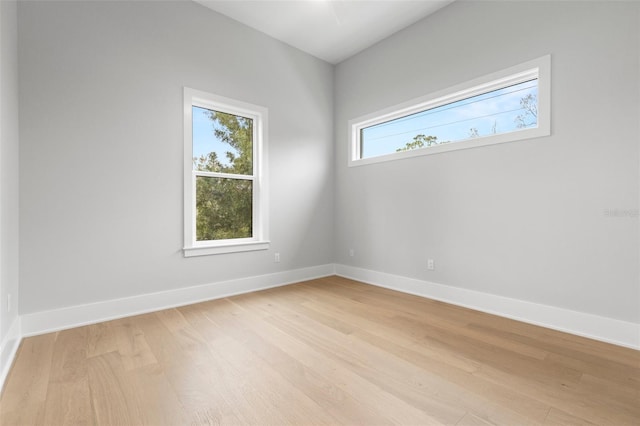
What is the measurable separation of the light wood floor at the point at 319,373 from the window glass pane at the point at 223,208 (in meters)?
1.01

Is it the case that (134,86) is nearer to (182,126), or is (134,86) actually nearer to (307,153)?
(182,126)

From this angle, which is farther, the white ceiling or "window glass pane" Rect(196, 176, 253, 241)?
"window glass pane" Rect(196, 176, 253, 241)

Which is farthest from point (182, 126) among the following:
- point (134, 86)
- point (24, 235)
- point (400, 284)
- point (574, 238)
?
point (574, 238)

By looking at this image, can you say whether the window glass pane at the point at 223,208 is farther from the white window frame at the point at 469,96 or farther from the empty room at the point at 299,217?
the white window frame at the point at 469,96

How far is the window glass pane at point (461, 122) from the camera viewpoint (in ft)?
8.93

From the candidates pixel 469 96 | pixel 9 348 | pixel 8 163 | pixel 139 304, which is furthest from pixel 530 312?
pixel 8 163

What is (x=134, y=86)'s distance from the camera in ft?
9.11

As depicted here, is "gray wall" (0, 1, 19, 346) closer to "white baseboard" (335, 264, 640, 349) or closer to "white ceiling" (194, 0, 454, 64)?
"white ceiling" (194, 0, 454, 64)

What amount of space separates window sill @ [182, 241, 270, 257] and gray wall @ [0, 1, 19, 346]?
126cm

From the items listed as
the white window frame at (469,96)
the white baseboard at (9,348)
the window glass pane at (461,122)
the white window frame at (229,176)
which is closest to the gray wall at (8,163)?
the white baseboard at (9,348)

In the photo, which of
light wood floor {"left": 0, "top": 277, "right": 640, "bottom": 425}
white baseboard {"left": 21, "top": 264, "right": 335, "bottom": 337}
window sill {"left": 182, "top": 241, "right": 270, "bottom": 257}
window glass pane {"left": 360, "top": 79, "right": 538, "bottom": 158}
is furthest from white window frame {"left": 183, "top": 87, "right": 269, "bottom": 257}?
window glass pane {"left": 360, "top": 79, "right": 538, "bottom": 158}

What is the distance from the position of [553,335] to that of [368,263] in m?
2.09

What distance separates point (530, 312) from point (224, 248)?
305cm

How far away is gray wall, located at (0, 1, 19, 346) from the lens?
1.82 meters
